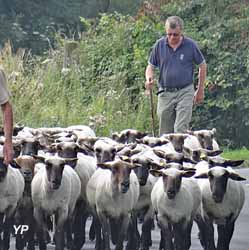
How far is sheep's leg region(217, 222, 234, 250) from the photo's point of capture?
15.5 meters

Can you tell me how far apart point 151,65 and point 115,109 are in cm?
803

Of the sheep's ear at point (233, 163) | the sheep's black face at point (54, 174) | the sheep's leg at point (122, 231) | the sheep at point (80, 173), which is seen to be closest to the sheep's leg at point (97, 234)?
the sheep at point (80, 173)

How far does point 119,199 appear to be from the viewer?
51.1ft

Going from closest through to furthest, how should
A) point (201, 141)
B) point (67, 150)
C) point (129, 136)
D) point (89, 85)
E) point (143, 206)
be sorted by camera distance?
point (143, 206) → point (67, 150) → point (201, 141) → point (129, 136) → point (89, 85)

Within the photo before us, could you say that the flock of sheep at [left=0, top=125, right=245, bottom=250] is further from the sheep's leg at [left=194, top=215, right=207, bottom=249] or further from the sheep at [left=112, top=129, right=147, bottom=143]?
the sheep at [left=112, top=129, right=147, bottom=143]

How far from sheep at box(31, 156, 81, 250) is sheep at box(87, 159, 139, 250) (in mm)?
369

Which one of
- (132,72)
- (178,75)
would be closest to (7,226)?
(178,75)

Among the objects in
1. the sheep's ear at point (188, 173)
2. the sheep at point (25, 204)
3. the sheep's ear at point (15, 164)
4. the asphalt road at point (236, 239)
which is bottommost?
the asphalt road at point (236, 239)

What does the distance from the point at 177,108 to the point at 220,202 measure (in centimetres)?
457

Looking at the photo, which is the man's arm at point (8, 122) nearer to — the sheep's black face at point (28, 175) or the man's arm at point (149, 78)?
the sheep's black face at point (28, 175)

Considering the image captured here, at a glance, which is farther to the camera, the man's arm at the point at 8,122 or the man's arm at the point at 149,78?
the man's arm at the point at 149,78

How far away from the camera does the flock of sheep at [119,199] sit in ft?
50.4

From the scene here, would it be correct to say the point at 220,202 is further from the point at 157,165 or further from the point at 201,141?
the point at 201,141

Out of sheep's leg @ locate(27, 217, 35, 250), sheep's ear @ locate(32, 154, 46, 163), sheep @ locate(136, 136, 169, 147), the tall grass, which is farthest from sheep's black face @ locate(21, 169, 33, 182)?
the tall grass
